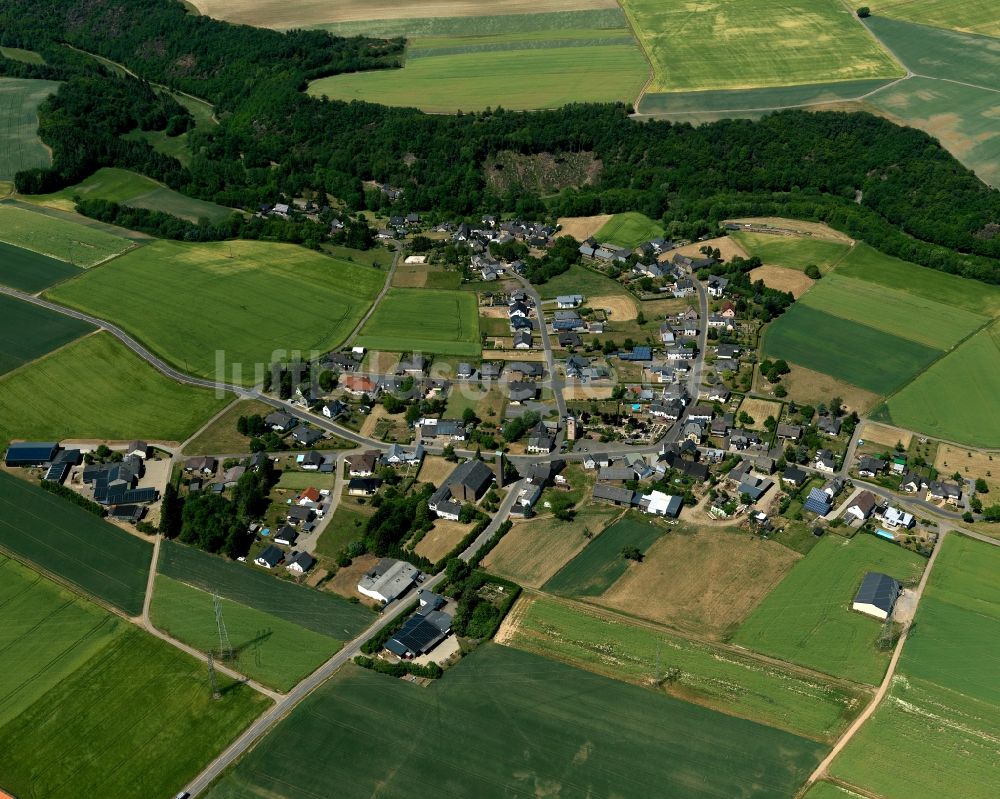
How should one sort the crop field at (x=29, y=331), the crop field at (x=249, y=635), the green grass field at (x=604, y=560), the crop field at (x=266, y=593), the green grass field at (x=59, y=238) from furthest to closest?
the green grass field at (x=59, y=238)
the crop field at (x=29, y=331)
the green grass field at (x=604, y=560)
the crop field at (x=266, y=593)
the crop field at (x=249, y=635)

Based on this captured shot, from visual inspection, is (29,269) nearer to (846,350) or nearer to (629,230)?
(629,230)

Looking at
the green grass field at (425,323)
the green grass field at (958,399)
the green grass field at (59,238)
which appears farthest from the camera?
the green grass field at (59,238)

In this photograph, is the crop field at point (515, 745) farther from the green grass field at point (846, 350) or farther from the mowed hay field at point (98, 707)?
the green grass field at point (846, 350)

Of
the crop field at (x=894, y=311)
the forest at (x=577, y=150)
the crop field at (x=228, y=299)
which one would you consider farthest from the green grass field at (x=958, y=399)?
the crop field at (x=228, y=299)

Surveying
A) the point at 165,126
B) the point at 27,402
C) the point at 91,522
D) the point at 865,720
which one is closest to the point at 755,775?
the point at 865,720

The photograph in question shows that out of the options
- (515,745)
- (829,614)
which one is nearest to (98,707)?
(515,745)

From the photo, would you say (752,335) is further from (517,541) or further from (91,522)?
(91,522)
